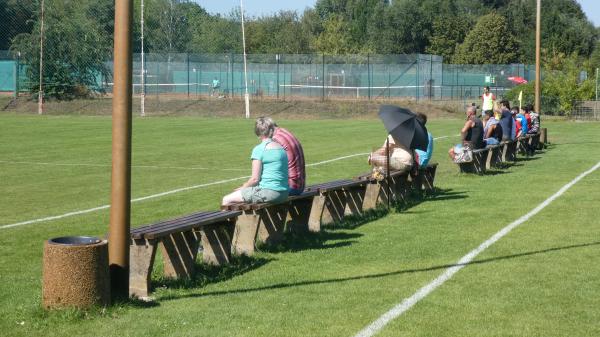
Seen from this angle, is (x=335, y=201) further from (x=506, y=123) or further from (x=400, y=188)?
(x=506, y=123)

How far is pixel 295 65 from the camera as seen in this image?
66062mm

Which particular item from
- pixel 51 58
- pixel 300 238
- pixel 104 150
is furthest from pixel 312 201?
pixel 51 58

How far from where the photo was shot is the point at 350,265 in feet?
33.8

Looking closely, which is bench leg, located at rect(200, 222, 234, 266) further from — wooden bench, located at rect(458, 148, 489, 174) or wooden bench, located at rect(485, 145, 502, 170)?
wooden bench, located at rect(485, 145, 502, 170)

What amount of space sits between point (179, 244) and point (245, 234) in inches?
62.8

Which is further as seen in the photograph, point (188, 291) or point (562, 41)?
point (562, 41)

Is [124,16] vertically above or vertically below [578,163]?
above

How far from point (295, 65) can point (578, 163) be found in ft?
139

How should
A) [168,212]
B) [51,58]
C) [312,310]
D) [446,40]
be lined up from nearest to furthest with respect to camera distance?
[312,310], [168,212], [51,58], [446,40]

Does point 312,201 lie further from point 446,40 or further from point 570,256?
point 446,40

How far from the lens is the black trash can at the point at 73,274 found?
25.3 feet

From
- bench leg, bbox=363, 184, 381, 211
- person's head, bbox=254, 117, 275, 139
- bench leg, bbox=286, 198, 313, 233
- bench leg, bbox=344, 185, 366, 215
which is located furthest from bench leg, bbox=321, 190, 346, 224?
person's head, bbox=254, 117, 275, 139

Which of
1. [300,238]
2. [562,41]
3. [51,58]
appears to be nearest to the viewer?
[300,238]

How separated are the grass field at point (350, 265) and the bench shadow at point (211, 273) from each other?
A: 30 millimetres
